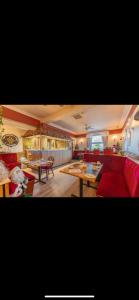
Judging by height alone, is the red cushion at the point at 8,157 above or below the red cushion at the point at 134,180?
above

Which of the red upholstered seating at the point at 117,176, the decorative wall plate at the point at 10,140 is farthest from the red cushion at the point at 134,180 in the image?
the decorative wall plate at the point at 10,140

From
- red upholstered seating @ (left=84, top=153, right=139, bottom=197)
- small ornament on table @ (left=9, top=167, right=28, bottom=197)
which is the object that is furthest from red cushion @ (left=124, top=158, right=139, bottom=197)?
small ornament on table @ (left=9, top=167, right=28, bottom=197)

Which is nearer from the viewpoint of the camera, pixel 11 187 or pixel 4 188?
pixel 4 188

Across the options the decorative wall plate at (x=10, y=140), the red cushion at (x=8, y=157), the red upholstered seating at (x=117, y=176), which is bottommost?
the red upholstered seating at (x=117, y=176)

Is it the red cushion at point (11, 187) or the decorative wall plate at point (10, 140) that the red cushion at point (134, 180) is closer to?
the red cushion at point (11, 187)

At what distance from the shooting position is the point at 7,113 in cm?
255

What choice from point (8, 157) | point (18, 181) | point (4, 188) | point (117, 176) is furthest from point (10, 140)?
point (117, 176)

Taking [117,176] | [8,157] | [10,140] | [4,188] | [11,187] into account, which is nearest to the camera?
[4,188]

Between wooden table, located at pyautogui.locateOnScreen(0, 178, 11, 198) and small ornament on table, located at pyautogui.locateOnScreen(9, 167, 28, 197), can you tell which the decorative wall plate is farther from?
wooden table, located at pyautogui.locateOnScreen(0, 178, 11, 198)

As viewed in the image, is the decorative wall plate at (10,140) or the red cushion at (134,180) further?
the decorative wall plate at (10,140)

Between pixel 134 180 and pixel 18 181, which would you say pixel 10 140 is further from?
pixel 134 180
